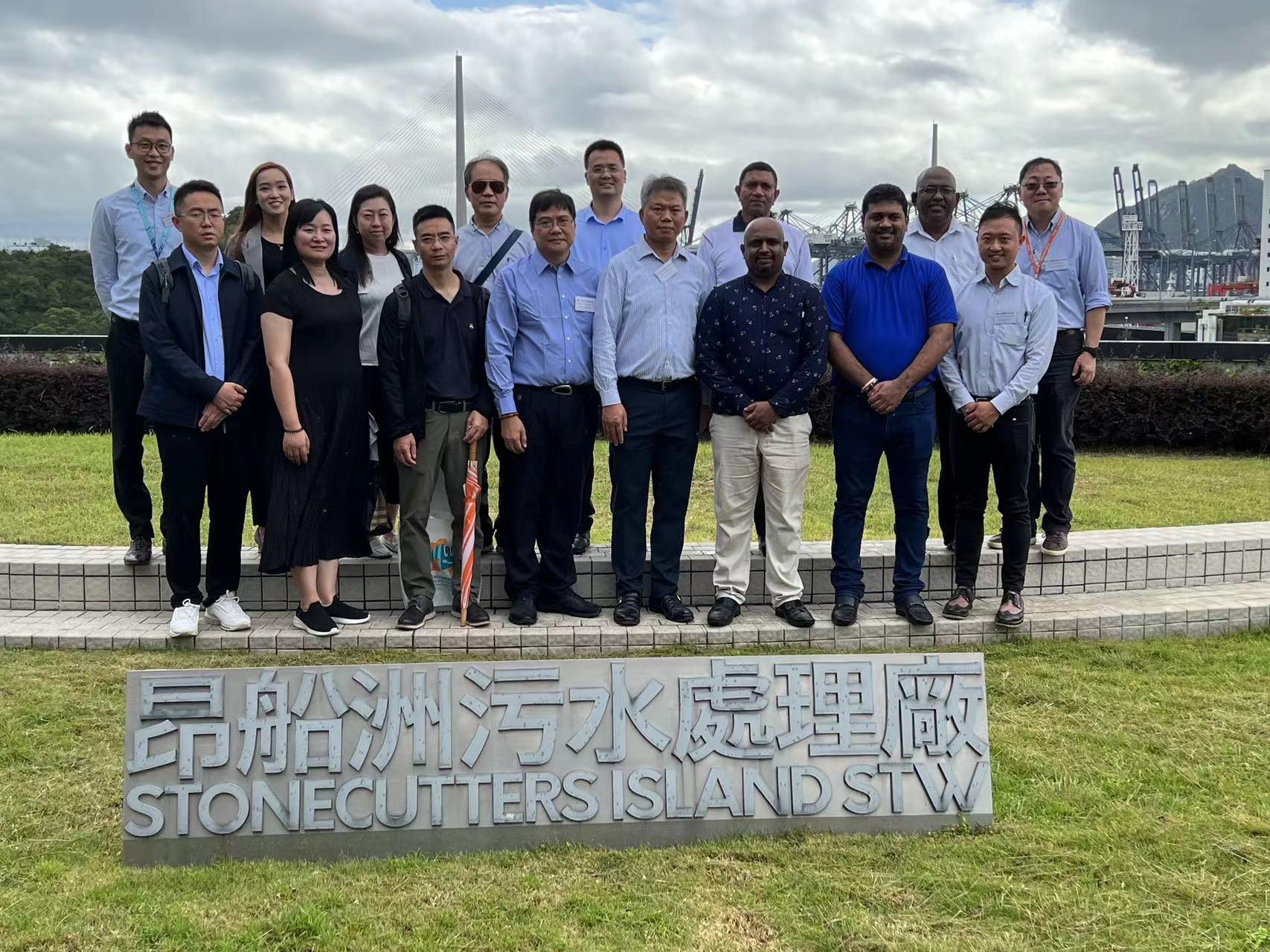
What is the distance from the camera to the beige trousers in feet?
14.6

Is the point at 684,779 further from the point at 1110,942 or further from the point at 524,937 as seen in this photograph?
the point at 1110,942

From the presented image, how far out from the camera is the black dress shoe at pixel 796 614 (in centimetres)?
454

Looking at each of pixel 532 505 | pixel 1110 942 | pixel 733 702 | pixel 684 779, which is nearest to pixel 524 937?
pixel 684 779

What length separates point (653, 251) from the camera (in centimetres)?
445

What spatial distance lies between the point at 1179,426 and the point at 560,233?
8.03m

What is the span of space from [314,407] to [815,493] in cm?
430

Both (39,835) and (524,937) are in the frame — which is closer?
(524,937)

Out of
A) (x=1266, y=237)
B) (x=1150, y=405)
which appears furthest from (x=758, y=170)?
(x=1266, y=237)

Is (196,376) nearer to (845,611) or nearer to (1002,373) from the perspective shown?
(845,611)

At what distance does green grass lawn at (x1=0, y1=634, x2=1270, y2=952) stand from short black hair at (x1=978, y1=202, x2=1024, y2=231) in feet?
7.00

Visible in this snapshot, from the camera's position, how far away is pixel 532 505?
4527mm

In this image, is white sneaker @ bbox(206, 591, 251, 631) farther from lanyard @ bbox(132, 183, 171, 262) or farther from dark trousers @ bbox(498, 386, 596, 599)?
lanyard @ bbox(132, 183, 171, 262)

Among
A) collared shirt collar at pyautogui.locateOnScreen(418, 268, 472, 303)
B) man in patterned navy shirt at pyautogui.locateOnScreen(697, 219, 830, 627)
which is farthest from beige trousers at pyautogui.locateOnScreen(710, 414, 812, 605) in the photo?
collared shirt collar at pyautogui.locateOnScreen(418, 268, 472, 303)

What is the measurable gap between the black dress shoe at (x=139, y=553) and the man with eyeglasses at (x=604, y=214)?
188 cm
